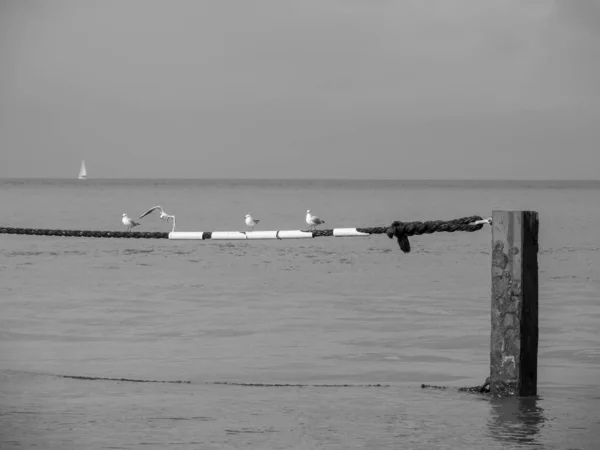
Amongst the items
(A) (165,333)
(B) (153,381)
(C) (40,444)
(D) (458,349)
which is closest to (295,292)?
(A) (165,333)

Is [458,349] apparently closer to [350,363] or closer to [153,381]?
[350,363]

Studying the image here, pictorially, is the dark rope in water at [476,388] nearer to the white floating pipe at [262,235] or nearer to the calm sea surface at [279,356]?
the calm sea surface at [279,356]

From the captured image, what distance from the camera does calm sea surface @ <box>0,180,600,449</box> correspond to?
7512 mm

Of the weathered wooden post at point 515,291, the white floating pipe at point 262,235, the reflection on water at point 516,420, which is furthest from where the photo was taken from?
the white floating pipe at point 262,235

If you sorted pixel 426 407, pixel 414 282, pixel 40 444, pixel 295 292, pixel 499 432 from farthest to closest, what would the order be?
1. pixel 414 282
2. pixel 295 292
3. pixel 426 407
4. pixel 499 432
5. pixel 40 444

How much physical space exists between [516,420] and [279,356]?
179 inches

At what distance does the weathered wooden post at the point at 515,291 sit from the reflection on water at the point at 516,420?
0.17 metres

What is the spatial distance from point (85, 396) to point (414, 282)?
47.9 feet

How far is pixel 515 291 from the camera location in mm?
8109

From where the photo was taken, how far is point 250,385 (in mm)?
9555

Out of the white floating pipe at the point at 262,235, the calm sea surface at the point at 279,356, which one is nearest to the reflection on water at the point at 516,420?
the calm sea surface at the point at 279,356

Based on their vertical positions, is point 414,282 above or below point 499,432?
above

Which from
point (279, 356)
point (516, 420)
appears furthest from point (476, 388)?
point (279, 356)

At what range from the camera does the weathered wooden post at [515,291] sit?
26.5 ft
